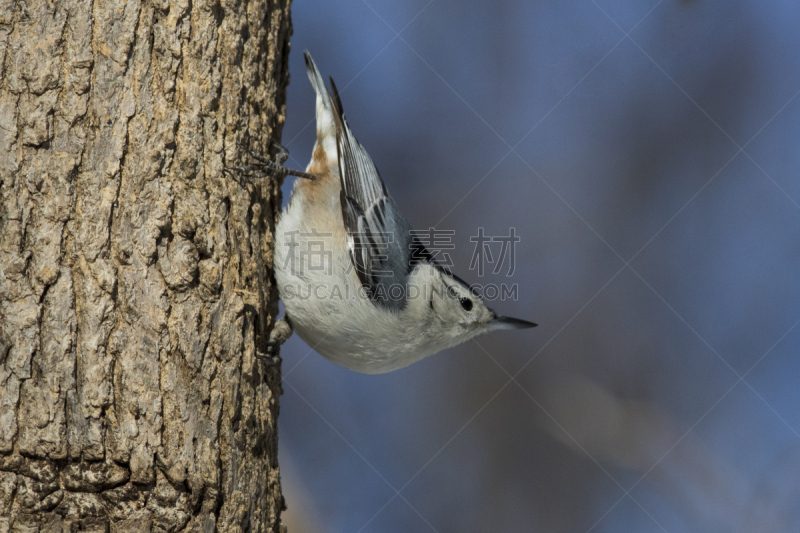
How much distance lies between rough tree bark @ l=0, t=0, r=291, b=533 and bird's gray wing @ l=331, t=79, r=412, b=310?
2.03 ft

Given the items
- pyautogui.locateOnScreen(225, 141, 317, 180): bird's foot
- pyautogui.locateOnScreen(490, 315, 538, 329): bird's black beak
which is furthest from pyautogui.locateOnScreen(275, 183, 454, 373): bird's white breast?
pyautogui.locateOnScreen(490, 315, 538, 329): bird's black beak

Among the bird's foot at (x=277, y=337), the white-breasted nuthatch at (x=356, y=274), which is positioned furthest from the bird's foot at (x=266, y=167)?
the bird's foot at (x=277, y=337)

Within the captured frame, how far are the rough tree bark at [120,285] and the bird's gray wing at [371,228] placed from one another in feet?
2.03

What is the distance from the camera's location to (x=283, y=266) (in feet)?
7.63

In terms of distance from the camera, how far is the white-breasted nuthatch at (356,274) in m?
2.36

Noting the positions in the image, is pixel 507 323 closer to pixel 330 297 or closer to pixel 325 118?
pixel 330 297

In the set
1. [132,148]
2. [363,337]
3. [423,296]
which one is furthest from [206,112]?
[423,296]

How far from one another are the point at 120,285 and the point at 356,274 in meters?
0.93

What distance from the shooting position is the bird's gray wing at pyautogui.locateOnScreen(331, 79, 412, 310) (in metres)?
2.51

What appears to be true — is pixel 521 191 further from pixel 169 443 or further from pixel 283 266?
pixel 169 443

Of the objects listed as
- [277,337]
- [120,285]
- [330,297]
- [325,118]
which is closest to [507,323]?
[330,297]

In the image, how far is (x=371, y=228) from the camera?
2633 mm

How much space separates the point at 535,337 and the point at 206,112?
118 inches

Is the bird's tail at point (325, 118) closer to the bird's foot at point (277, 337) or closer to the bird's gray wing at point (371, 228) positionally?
the bird's gray wing at point (371, 228)
